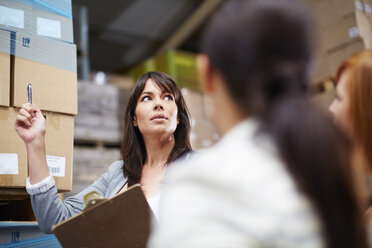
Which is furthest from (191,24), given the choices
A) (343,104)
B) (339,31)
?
(343,104)

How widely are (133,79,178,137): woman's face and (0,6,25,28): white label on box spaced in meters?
0.62

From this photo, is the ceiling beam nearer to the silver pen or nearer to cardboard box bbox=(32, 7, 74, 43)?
cardboard box bbox=(32, 7, 74, 43)

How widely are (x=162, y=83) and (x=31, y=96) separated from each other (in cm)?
58

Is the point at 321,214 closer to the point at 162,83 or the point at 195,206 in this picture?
the point at 195,206

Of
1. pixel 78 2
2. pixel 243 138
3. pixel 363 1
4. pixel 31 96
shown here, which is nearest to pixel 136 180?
pixel 31 96

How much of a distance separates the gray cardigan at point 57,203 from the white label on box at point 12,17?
748mm

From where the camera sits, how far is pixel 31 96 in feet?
5.82

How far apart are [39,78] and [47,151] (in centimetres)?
33

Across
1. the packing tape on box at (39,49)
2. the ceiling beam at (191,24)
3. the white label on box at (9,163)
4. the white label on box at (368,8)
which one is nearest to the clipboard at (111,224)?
the white label on box at (9,163)

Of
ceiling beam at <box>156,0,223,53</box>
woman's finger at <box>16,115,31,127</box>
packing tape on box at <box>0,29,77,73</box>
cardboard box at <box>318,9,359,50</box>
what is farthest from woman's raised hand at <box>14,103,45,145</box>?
ceiling beam at <box>156,0,223,53</box>

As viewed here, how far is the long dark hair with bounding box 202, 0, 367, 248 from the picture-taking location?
2.10 ft

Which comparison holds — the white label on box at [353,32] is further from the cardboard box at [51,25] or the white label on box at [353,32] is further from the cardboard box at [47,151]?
the cardboard box at [47,151]

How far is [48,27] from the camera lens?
6.32ft

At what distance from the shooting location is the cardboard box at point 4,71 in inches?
68.1
